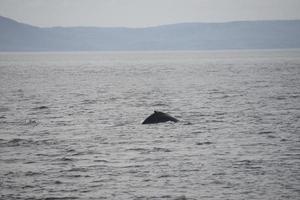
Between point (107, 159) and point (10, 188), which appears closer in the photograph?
point (10, 188)

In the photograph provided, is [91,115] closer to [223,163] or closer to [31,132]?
[31,132]

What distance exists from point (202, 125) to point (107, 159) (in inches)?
525

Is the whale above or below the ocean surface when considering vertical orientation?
above

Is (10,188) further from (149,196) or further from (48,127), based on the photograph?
(48,127)

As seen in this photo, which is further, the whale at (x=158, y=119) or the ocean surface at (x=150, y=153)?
the whale at (x=158, y=119)

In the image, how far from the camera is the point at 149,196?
836 inches

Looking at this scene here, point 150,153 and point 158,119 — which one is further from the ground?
point 158,119

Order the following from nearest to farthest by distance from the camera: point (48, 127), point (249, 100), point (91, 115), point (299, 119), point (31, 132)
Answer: point (31, 132), point (48, 127), point (299, 119), point (91, 115), point (249, 100)

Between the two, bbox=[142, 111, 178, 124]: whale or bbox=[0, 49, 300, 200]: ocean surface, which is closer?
bbox=[0, 49, 300, 200]: ocean surface

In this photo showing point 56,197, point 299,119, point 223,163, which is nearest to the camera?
point 56,197

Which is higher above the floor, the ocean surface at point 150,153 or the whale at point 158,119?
the whale at point 158,119

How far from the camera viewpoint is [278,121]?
4162cm

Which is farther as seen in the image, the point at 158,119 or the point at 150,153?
the point at 158,119

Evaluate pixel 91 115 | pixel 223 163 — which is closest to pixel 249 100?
pixel 91 115
